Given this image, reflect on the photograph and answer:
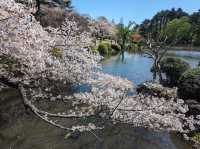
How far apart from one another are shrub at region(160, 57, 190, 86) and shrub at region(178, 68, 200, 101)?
3.02m

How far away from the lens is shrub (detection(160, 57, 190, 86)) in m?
14.9

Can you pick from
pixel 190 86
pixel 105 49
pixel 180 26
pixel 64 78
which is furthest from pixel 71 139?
pixel 180 26

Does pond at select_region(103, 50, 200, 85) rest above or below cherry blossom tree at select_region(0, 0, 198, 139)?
below

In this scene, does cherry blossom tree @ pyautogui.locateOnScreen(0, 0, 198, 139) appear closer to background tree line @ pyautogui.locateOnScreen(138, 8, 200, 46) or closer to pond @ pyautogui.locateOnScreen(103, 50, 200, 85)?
pond @ pyautogui.locateOnScreen(103, 50, 200, 85)

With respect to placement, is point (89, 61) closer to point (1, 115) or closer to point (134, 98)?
point (134, 98)

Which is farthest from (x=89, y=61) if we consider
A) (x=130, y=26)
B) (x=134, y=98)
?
(x=130, y=26)

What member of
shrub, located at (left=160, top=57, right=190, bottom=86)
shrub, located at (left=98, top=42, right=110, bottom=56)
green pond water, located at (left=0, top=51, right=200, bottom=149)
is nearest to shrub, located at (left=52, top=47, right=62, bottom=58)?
green pond water, located at (left=0, top=51, right=200, bottom=149)

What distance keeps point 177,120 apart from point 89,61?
12.1 feet

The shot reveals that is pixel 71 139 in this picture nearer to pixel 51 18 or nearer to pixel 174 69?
→ pixel 174 69

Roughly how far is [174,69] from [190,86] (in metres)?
3.76

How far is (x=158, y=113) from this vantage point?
8.85 m

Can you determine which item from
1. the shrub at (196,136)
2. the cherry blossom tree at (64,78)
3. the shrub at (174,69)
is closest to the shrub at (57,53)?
the cherry blossom tree at (64,78)

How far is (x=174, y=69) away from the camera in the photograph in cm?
1505

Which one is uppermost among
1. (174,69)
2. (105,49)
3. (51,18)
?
(51,18)
